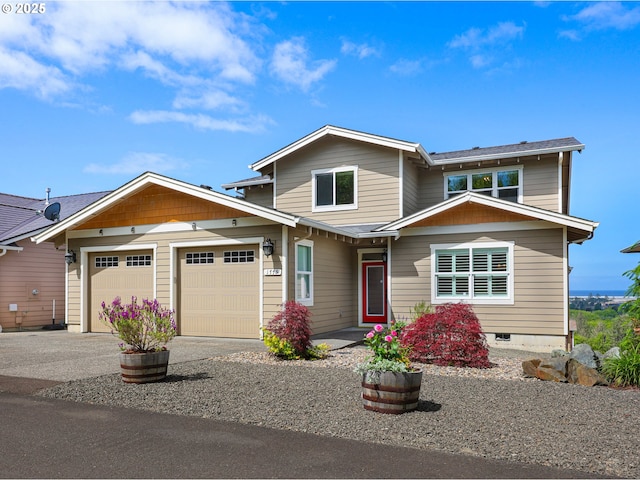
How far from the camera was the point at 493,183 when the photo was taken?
653 inches

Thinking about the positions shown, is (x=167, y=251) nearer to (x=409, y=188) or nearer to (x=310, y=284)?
(x=310, y=284)

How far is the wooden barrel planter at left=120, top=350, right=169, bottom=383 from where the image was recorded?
784cm

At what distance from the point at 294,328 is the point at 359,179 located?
24.9 feet

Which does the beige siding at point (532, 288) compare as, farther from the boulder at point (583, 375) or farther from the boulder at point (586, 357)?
the boulder at point (583, 375)

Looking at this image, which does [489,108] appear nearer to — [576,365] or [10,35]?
[576,365]

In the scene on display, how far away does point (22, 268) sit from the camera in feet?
61.0

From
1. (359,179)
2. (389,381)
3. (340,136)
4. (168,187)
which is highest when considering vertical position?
(340,136)

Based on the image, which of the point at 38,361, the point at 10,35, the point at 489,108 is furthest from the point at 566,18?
the point at 38,361

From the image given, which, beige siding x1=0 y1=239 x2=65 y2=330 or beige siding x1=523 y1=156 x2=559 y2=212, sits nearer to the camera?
beige siding x1=523 y1=156 x2=559 y2=212

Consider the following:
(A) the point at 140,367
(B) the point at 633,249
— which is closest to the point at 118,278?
(A) the point at 140,367

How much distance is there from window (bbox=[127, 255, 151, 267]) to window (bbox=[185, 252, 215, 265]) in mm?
1449

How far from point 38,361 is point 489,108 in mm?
12361

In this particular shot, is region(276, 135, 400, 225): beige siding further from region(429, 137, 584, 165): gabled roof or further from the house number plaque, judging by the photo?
the house number plaque

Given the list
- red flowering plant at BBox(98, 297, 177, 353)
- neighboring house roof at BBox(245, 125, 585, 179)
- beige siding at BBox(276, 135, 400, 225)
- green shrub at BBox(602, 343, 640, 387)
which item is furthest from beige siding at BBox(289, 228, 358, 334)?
green shrub at BBox(602, 343, 640, 387)
